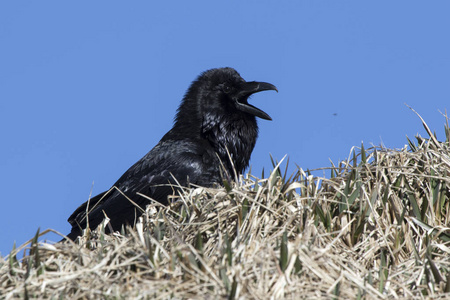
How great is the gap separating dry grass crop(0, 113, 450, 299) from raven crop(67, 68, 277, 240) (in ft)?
7.47

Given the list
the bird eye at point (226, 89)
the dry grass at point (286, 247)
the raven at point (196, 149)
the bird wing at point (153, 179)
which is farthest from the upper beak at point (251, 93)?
the dry grass at point (286, 247)

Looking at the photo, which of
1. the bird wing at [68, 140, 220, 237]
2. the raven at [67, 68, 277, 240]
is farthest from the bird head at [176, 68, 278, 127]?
the bird wing at [68, 140, 220, 237]

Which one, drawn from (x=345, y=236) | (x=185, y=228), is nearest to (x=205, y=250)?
(x=185, y=228)

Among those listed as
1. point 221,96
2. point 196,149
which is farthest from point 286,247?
point 221,96

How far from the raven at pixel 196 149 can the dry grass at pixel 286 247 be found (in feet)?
7.47

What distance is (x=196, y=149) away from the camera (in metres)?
6.96

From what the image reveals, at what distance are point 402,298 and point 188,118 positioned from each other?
4.71 meters

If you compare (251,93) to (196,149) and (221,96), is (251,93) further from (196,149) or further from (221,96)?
(196,149)

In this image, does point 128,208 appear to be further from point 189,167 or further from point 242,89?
point 242,89

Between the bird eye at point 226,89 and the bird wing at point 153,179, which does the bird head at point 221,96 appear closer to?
the bird eye at point 226,89

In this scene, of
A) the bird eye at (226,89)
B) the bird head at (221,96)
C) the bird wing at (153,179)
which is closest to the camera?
the bird wing at (153,179)

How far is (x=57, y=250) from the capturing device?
3.33 meters

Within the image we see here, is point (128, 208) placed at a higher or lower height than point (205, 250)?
higher

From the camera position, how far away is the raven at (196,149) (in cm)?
663
